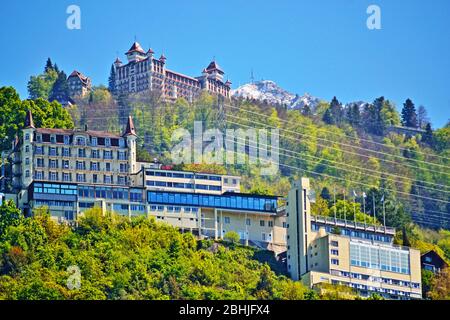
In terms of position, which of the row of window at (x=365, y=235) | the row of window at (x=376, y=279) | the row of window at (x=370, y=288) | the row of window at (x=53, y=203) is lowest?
the row of window at (x=370, y=288)

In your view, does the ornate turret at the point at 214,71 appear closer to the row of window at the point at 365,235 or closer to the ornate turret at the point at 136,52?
the ornate turret at the point at 136,52

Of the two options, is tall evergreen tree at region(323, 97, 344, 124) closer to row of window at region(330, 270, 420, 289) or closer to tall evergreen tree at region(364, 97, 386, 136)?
tall evergreen tree at region(364, 97, 386, 136)

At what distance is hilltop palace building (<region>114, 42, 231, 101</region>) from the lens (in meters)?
123

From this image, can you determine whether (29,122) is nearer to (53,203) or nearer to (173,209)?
(53,203)

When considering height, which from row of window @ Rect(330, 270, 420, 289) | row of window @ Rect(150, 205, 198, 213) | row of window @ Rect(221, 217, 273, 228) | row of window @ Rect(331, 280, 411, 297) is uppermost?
row of window @ Rect(150, 205, 198, 213)

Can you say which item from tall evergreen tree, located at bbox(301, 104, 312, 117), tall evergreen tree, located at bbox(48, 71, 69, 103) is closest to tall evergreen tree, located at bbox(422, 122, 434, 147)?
tall evergreen tree, located at bbox(301, 104, 312, 117)

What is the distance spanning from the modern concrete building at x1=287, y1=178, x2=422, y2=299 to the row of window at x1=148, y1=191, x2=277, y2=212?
7.98ft

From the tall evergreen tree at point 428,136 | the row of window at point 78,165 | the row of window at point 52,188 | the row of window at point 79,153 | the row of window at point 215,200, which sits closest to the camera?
the row of window at point 52,188

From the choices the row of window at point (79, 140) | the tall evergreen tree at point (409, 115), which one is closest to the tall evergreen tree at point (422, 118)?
the tall evergreen tree at point (409, 115)

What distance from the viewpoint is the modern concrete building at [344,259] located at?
80.2 metres

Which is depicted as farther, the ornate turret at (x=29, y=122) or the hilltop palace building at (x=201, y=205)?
the ornate turret at (x=29, y=122)

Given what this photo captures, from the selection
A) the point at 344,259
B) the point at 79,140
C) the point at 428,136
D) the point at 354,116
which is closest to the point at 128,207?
the point at 79,140

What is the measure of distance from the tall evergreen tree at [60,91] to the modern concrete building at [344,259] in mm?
44043
